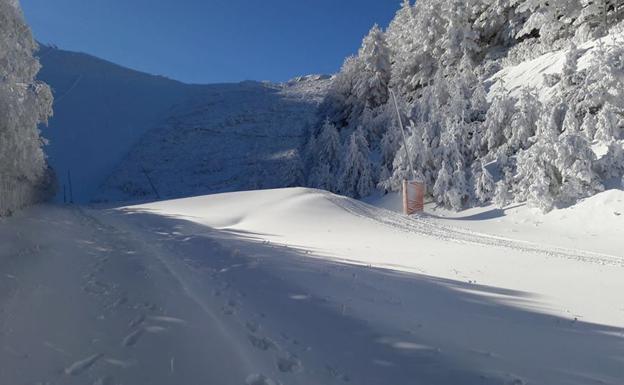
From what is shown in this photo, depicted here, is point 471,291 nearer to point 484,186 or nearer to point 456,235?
point 456,235

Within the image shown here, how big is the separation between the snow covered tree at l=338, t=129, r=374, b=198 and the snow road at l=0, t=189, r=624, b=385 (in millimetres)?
15237

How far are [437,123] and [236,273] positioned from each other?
17331 mm

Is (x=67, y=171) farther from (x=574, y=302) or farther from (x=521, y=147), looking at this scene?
(x=574, y=302)

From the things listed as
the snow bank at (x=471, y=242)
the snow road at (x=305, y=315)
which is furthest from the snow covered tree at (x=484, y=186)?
the snow road at (x=305, y=315)

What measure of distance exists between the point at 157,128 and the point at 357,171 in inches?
1906

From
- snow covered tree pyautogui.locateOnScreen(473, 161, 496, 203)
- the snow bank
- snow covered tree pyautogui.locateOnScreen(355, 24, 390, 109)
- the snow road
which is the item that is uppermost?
snow covered tree pyautogui.locateOnScreen(355, 24, 390, 109)

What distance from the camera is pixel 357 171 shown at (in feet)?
80.5

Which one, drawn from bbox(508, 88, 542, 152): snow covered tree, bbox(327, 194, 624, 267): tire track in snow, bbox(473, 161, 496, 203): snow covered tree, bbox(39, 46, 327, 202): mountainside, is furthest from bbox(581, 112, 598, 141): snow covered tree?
bbox(39, 46, 327, 202): mountainside

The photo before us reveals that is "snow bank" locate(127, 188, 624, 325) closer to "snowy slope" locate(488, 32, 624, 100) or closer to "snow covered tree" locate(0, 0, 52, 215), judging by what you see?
"snow covered tree" locate(0, 0, 52, 215)

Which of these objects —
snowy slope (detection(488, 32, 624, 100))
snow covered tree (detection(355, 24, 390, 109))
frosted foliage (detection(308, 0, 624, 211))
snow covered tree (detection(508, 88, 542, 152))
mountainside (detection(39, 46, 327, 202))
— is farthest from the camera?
mountainside (detection(39, 46, 327, 202))

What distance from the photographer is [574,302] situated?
5266mm

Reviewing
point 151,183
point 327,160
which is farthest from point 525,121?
point 151,183

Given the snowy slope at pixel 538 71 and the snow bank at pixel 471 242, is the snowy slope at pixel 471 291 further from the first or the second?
the snowy slope at pixel 538 71

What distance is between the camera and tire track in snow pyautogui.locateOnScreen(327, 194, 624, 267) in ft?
26.2
